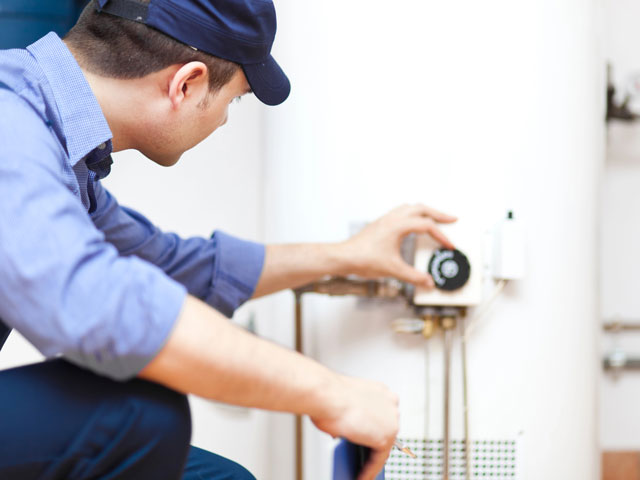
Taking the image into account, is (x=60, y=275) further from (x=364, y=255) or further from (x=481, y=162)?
(x=481, y=162)

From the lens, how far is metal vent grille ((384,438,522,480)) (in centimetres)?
116

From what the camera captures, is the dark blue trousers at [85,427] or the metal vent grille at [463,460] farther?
the metal vent grille at [463,460]

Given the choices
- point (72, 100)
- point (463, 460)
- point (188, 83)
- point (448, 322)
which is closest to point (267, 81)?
point (188, 83)

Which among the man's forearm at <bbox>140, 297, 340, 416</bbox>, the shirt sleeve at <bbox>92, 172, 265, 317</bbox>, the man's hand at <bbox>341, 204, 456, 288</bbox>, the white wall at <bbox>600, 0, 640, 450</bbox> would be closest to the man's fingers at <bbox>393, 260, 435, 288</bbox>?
the man's hand at <bbox>341, 204, 456, 288</bbox>

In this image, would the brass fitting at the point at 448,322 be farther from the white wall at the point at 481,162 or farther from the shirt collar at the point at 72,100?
the shirt collar at the point at 72,100

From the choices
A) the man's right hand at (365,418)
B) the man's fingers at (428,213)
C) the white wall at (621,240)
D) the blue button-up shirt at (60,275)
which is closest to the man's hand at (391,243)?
the man's fingers at (428,213)

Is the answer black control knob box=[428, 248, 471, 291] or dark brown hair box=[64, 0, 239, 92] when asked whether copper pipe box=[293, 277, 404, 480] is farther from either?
dark brown hair box=[64, 0, 239, 92]

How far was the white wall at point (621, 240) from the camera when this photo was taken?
5.45 ft

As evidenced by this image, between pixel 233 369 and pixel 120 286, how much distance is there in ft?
0.41

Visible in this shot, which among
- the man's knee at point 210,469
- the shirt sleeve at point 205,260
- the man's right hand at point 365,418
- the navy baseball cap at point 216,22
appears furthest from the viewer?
the shirt sleeve at point 205,260

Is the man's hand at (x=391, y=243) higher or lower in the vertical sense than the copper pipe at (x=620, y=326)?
higher

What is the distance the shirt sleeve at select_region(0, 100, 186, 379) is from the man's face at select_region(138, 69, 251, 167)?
0.30 metres

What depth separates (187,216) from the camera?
5.50 feet

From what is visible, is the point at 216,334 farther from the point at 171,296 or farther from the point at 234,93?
the point at 234,93
